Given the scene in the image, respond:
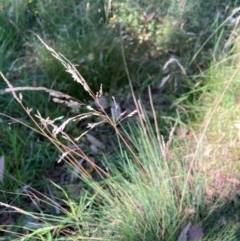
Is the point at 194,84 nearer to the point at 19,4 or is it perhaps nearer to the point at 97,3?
the point at 97,3

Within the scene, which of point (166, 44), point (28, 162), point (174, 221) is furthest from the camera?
point (166, 44)

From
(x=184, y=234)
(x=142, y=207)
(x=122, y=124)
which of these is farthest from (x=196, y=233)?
(x=122, y=124)

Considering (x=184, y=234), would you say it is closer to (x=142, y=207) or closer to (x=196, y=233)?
(x=196, y=233)

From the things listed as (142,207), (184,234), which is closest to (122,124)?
(142,207)

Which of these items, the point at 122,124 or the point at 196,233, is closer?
the point at 196,233

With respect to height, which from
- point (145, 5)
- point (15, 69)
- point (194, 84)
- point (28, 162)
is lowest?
point (28, 162)

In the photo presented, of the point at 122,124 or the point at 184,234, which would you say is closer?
the point at 184,234

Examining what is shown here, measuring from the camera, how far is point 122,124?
2617 millimetres

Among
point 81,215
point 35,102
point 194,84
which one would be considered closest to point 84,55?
point 35,102

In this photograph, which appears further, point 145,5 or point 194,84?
point 145,5

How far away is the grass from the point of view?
1.93m

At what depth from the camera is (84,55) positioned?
280 cm

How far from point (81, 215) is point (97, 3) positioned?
1532 millimetres

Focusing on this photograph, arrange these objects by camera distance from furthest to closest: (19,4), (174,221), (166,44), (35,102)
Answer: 1. (19,4)
2. (166,44)
3. (35,102)
4. (174,221)
